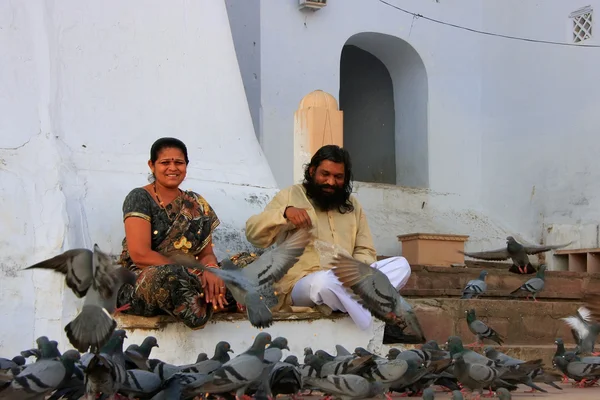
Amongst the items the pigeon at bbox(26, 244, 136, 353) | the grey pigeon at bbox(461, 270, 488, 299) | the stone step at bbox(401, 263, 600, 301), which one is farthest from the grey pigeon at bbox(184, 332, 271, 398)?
the stone step at bbox(401, 263, 600, 301)

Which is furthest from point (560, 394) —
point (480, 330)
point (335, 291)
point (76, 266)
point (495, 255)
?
point (495, 255)

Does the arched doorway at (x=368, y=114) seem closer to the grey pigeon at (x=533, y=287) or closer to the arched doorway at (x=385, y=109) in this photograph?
the arched doorway at (x=385, y=109)

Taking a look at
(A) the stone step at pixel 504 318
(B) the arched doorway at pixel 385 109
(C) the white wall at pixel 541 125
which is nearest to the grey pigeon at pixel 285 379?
(A) the stone step at pixel 504 318

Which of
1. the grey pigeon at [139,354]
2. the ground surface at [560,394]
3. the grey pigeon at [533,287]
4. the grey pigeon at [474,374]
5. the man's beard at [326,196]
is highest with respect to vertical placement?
the man's beard at [326,196]

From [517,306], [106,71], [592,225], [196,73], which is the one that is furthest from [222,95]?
[592,225]

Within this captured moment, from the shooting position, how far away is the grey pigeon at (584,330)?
600 cm

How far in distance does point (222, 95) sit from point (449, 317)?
2323 millimetres

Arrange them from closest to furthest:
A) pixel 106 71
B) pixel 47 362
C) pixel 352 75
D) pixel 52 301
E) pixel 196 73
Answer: pixel 47 362
pixel 52 301
pixel 106 71
pixel 196 73
pixel 352 75

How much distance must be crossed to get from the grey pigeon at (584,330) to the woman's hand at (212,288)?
8.44ft

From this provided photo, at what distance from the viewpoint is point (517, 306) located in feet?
22.1

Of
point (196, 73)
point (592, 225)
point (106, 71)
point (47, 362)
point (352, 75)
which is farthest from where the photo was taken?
point (352, 75)

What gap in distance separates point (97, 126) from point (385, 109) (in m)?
6.97

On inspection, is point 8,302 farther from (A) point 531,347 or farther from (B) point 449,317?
(A) point 531,347

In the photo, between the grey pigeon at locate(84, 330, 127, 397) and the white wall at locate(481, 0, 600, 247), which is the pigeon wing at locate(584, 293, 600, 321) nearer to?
the grey pigeon at locate(84, 330, 127, 397)
